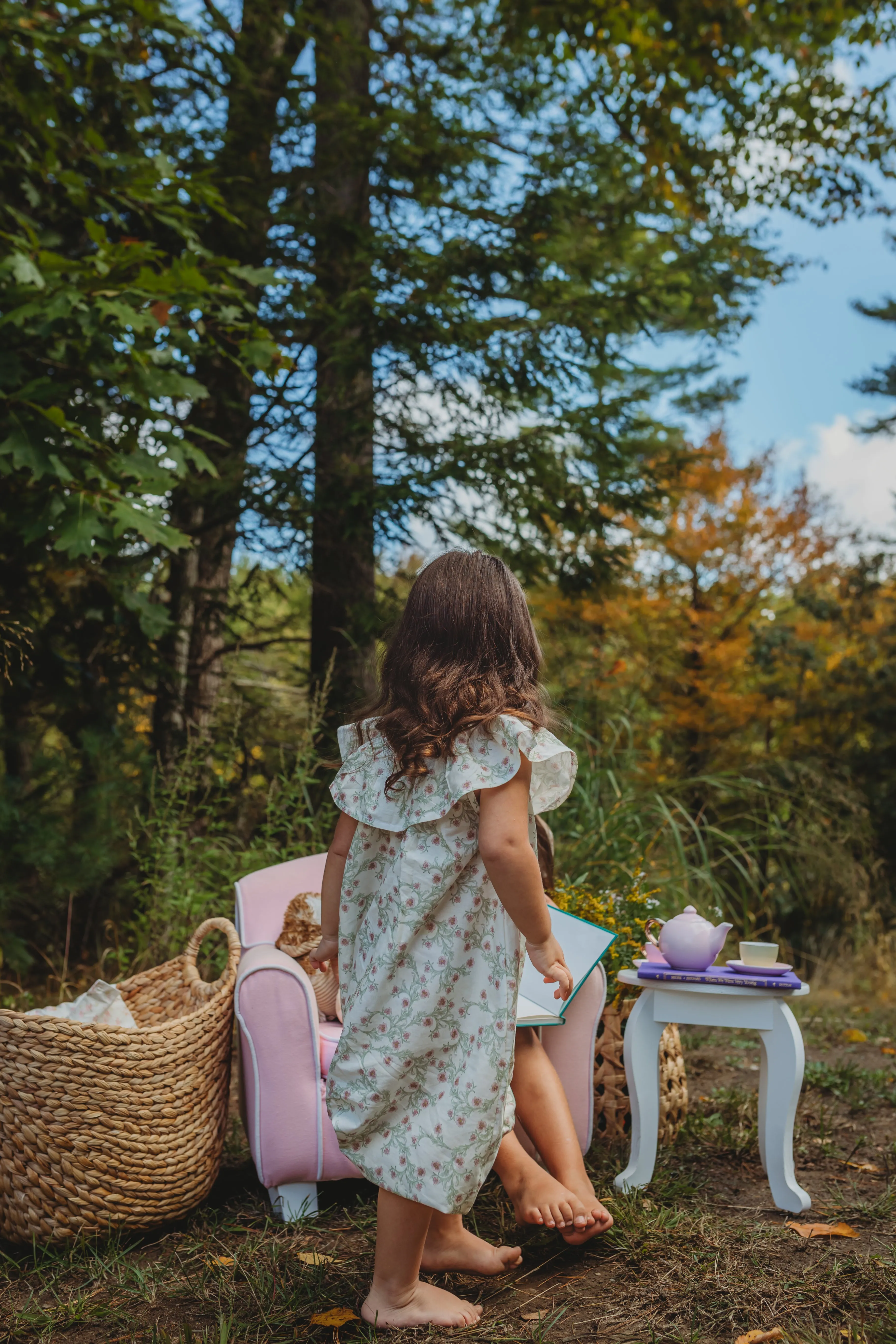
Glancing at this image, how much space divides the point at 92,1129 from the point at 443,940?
1.01 meters

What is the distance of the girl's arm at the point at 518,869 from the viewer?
65.7 inches

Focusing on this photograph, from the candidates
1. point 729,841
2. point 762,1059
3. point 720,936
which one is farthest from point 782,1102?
point 729,841

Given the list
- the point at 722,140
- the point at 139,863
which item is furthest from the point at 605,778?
the point at 722,140

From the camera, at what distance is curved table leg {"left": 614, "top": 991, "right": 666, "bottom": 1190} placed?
234 centimetres

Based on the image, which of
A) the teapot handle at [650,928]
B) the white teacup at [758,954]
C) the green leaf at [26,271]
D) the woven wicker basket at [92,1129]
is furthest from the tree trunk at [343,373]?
the white teacup at [758,954]

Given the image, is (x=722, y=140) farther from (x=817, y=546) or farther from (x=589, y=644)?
(x=817, y=546)

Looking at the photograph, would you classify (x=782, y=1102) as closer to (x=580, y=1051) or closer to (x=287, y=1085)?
(x=580, y=1051)

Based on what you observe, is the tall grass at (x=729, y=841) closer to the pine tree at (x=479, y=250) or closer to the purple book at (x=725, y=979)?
the purple book at (x=725, y=979)

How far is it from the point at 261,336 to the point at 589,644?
4.19m

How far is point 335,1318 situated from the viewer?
1.78 meters

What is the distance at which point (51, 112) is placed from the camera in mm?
3344

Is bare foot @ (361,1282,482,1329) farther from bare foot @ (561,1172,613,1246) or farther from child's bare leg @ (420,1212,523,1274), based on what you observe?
bare foot @ (561,1172,613,1246)

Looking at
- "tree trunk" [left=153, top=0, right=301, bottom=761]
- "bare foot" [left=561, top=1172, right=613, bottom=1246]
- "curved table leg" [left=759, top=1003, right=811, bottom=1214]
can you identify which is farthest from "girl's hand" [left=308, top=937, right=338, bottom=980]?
"tree trunk" [left=153, top=0, right=301, bottom=761]

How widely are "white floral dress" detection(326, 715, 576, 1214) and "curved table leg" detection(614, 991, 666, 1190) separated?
2.37 feet
